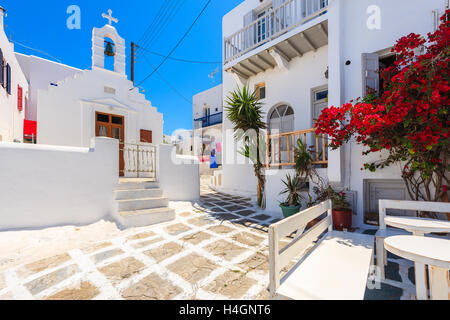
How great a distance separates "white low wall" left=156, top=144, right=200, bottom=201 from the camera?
6086 millimetres

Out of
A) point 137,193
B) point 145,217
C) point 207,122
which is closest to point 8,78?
point 137,193

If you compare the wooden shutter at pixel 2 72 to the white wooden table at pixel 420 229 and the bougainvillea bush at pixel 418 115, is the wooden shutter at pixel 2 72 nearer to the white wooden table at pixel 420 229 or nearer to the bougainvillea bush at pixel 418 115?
the bougainvillea bush at pixel 418 115

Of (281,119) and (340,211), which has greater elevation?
(281,119)

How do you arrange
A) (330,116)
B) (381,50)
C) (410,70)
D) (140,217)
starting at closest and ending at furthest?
1. (410,70)
2. (330,116)
3. (381,50)
4. (140,217)

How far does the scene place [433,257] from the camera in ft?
4.28

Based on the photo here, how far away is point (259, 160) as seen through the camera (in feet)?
20.1

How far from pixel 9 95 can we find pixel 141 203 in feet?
19.3

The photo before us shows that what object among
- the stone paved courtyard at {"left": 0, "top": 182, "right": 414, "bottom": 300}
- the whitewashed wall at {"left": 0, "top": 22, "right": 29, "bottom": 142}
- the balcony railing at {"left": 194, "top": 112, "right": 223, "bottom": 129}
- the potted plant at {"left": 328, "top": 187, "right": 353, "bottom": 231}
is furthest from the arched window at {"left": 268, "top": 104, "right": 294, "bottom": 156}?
the whitewashed wall at {"left": 0, "top": 22, "right": 29, "bottom": 142}

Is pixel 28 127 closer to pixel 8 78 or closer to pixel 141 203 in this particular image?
pixel 8 78

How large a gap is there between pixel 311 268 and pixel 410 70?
3.27 metres

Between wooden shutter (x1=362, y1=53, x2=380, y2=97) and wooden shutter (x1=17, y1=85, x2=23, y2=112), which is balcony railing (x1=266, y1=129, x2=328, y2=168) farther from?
wooden shutter (x1=17, y1=85, x2=23, y2=112)
